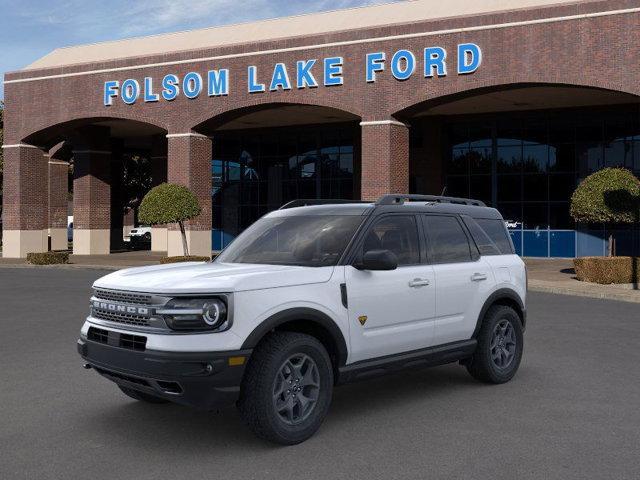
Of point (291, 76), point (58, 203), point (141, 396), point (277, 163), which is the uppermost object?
point (291, 76)

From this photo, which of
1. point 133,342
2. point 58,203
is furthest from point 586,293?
point 58,203

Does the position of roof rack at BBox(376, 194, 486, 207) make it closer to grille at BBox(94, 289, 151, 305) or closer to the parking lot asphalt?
the parking lot asphalt

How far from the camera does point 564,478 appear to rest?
16.5 ft

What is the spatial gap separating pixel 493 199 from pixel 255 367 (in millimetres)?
32316

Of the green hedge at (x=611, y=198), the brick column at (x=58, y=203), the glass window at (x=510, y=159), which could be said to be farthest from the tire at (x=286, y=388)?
the brick column at (x=58, y=203)

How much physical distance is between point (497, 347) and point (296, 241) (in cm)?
267

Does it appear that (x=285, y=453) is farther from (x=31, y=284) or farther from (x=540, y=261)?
(x=540, y=261)

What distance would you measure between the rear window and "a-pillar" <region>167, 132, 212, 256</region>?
2538 cm

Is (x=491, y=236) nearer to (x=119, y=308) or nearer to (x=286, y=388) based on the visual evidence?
(x=286, y=388)

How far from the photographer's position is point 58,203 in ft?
142

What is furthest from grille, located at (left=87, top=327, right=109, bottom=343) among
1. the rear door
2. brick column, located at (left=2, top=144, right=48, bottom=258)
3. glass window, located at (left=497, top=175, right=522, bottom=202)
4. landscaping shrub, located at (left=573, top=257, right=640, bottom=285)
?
brick column, located at (left=2, top=144, right=48, bottom=258)

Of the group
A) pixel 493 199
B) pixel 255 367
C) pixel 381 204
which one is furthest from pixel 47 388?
pixel 493 199

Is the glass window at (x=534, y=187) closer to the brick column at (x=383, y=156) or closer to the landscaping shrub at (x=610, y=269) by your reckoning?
the brick column at (x=383, y=156)

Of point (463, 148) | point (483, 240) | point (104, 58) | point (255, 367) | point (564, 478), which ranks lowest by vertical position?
point (564, 478)
